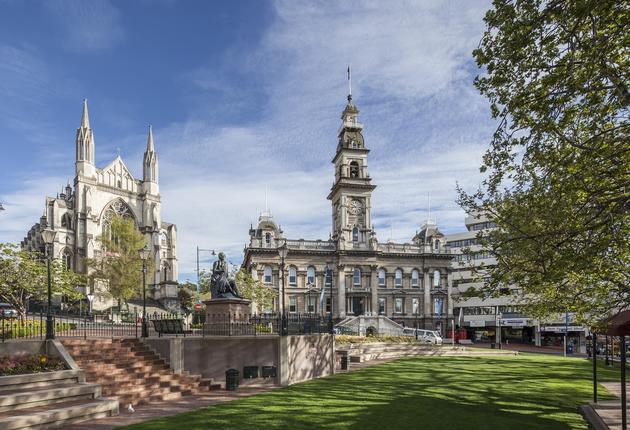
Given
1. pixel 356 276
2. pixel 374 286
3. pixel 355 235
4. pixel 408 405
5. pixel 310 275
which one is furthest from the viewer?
pixel 355 235

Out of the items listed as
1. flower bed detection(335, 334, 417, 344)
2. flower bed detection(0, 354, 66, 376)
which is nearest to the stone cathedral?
flower bed detection(335, 334, 417, 344)

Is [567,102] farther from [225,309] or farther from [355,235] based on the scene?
[355,235]

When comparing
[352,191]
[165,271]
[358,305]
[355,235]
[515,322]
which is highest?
[352,191]

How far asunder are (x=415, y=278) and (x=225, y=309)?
51.7 meters

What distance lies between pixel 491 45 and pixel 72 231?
66.1 m

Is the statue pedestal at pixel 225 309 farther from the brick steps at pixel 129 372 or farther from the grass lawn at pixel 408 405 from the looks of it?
the grass lawn at pixel 408 405

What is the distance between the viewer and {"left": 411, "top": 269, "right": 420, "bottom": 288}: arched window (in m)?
70.7

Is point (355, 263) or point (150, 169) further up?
point (150, 169)

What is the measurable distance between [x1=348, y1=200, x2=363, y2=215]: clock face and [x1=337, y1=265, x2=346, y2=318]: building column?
804cm

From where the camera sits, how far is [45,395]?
13.1m

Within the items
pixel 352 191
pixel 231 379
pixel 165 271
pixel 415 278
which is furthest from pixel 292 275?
pixel 231 379

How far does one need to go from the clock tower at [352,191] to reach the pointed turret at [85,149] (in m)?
33.8

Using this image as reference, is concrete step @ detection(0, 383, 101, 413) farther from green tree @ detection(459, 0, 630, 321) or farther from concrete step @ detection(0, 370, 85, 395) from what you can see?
green tree @ detection(459, 0, 630, 321)

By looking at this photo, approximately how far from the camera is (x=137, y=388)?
1602 centimetres
